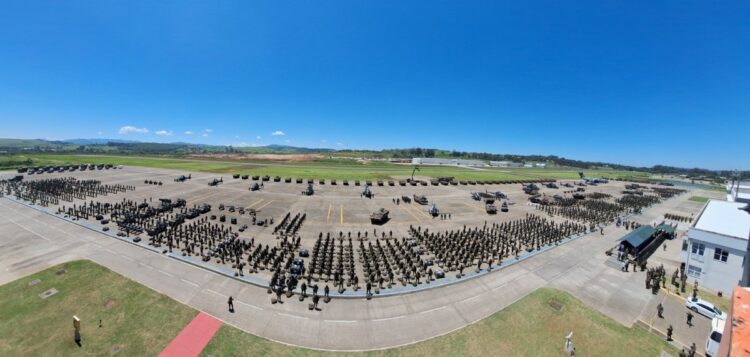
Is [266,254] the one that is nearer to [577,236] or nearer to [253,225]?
[253,225]

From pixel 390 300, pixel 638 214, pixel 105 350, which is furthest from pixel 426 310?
pixel 638 214

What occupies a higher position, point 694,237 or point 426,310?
point 694,237

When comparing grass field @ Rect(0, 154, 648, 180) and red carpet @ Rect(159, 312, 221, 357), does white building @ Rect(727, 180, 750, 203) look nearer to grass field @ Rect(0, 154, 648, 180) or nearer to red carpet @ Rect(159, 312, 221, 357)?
red carpet @ Rect(159, 312, 221, 357)

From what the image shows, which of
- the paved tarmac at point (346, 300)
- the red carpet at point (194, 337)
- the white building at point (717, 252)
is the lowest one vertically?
the red carpet at point (194, 337)

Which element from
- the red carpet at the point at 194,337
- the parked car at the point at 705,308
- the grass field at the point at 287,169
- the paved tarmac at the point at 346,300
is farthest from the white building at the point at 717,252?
the grass field at the point at 287,169

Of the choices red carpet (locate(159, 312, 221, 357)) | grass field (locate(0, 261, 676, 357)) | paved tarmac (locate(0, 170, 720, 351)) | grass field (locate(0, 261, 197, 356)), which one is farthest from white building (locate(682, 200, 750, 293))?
grass field (locate(0, 261, 197, 356))

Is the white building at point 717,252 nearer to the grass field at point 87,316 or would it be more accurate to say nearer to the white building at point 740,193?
the white building at point 740,193

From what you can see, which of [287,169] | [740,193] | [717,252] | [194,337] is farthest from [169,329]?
[287,169]
